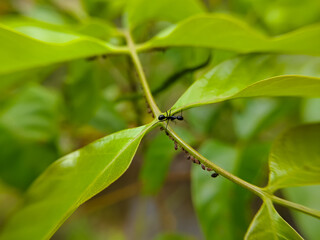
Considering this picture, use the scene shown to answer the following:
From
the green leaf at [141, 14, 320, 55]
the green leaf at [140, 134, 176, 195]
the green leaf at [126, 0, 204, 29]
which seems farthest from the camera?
the green leaf at [140, 134, 176, 195]

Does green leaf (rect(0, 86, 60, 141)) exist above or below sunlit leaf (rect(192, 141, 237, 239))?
above

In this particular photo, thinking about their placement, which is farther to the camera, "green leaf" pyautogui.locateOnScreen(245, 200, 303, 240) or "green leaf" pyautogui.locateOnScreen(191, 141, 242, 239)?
"green leaf" pyautogui.locateOnScreen(191, 141, 242, 239)

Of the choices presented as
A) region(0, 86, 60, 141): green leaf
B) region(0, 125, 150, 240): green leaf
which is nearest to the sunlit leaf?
region(0, 125, 150, 240): green leaf

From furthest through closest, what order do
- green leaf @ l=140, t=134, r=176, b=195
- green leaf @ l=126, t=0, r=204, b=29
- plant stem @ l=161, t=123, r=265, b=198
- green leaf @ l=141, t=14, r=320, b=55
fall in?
green leaf @ l=140, t=134, r=176, b=195 → green leaf @ l=126, t=0, r=204, b=29 → green leaf @ l=141, t=14, r=320, b=55 → plant stem @ l=161, t=123, r=265, b=198

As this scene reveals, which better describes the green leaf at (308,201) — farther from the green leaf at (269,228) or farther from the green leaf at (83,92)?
the green leaf at (83,92)

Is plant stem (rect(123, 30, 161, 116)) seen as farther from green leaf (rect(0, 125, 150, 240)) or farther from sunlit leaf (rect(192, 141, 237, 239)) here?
sunlit leaf (rect(192, 141, 237, 239))

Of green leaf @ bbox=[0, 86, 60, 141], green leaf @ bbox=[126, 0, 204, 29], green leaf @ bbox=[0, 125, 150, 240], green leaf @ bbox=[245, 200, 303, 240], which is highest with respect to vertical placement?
green leaf @ bbox=[0, 86, 60, 141]

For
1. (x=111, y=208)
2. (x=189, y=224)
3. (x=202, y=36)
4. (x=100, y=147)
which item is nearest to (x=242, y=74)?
(x=202, y=36)
